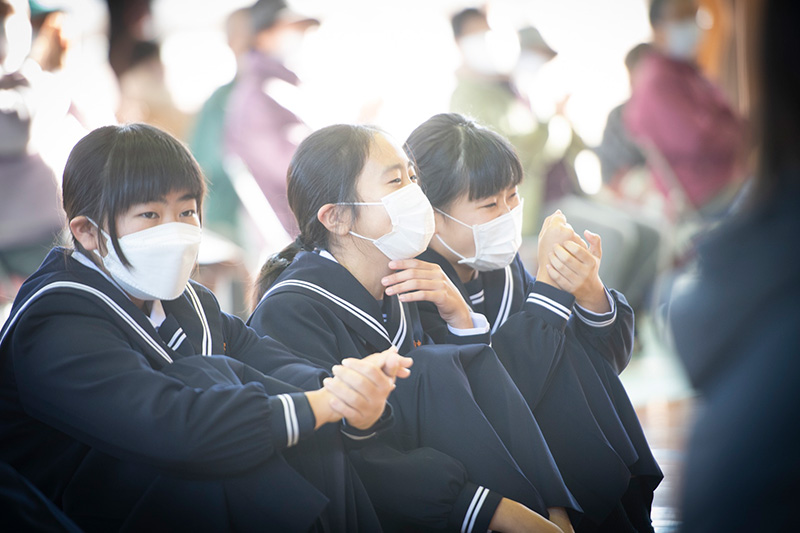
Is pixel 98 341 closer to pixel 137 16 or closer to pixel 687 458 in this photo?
pixel 687 458

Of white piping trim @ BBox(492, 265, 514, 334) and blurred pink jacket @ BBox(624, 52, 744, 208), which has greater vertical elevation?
blurred pink jacket @ BBox(624, 52, 744, 208)

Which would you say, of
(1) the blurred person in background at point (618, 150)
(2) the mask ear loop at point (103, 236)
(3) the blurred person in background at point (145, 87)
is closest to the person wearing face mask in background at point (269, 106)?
(3) the blurred person in background at point (145, 87)

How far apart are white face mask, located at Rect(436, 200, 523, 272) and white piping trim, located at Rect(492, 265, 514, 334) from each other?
0.28ft


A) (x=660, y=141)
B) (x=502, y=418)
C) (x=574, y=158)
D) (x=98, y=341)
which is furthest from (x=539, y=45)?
(x=98, y=341)

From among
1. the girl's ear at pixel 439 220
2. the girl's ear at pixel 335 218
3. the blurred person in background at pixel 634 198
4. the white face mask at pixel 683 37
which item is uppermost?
the white face mask at pixel 683 37

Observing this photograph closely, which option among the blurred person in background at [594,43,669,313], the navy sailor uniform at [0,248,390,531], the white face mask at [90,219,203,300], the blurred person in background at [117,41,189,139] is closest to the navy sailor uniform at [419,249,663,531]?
the navy sailor uniform at [0,248,390,531]

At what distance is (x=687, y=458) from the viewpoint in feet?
3.33

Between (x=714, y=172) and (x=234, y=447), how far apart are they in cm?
374

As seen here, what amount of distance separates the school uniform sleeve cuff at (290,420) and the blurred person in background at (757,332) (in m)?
0.75

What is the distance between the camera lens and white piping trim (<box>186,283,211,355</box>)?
1772mm

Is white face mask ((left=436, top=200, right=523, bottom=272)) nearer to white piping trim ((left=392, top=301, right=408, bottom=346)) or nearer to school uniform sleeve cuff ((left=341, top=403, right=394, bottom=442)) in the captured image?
white piping trim ((left=392, top=301, right=408, bottom=346))

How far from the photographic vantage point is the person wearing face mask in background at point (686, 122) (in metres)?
4.53

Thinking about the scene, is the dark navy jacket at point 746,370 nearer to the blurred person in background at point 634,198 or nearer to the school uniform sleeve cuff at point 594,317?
the school uniform sleeve cuff at point 594,317

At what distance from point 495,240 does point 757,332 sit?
137 centimetres
